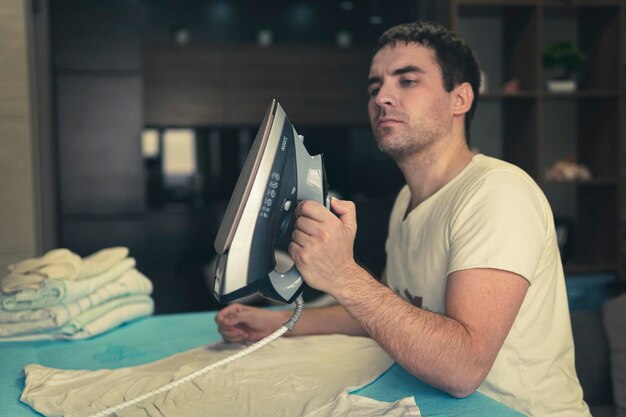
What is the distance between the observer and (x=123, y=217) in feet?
15.6

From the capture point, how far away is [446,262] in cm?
122

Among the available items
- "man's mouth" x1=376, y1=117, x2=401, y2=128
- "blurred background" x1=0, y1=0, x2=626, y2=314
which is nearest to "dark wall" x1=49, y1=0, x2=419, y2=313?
"blurred background" x1=0, y1=0, x2=626, y2=314

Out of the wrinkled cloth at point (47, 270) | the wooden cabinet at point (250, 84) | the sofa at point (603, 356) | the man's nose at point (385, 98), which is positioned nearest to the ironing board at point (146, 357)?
the wrinkled cloth at point (47, 270)

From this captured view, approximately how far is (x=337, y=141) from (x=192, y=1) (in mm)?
1396

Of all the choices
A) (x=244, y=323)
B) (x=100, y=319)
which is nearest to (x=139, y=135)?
(x=100, y=319)

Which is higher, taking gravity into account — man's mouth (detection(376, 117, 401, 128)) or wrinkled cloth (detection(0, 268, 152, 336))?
man's mouth (detection(376, 117, 401, 128))

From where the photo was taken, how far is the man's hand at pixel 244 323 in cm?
137

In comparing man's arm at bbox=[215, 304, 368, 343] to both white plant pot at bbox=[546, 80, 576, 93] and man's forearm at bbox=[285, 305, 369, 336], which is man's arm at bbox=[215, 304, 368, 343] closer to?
man's forearm at bbox=[285, 305, 369, 336]

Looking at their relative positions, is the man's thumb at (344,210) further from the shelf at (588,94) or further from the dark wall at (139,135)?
the dark wall at (139,135)

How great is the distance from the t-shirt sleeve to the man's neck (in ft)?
0.68

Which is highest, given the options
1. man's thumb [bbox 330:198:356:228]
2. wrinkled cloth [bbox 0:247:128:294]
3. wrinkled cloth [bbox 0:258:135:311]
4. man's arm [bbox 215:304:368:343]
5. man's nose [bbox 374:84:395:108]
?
man's nose [bbox 374:84:395:108]

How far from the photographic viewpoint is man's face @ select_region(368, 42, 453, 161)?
1.36m

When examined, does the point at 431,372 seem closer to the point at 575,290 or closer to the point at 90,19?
the point at 575,290

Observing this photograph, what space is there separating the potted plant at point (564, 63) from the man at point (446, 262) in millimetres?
2199
